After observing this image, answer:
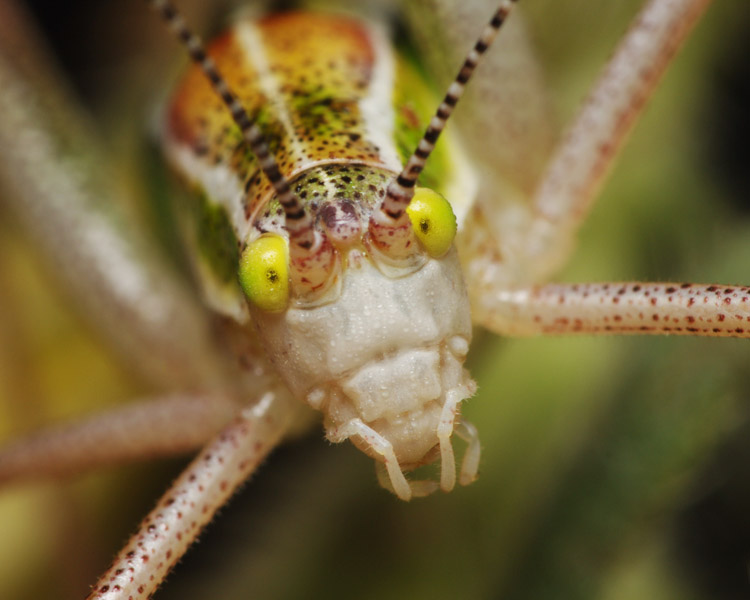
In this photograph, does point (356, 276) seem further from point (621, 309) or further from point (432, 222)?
point (621, 309)

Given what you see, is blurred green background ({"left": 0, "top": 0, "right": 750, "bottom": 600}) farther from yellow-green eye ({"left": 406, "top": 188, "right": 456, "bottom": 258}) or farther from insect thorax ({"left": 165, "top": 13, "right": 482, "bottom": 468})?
yellow-green eye ({"left": 406, "top": 188, "right": 456, "bottom": 258})

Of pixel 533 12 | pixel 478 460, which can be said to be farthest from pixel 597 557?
pixel 533 12

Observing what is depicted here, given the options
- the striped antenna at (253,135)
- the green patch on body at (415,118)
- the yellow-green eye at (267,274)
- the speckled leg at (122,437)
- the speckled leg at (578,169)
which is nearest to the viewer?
the striped antenna at (253,135)

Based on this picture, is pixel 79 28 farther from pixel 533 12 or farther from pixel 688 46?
pixel 688 46

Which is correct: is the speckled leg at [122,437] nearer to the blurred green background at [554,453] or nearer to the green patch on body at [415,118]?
the blurred green background at [554,453]

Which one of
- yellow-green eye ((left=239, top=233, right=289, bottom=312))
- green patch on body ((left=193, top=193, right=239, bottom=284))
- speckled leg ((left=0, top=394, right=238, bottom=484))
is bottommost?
speckled leg ((left=0, top=394, right=238, bottom=484))

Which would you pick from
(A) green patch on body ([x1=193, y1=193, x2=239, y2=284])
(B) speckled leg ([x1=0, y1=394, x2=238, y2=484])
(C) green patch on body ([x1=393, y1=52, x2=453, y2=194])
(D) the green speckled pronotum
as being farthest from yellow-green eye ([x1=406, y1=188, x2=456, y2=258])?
(B) speckled leg ([x1=0, y1=394, x2=238, y2=484])

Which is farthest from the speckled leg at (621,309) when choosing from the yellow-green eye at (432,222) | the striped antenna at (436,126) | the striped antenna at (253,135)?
the striped antenna at (253,135)
